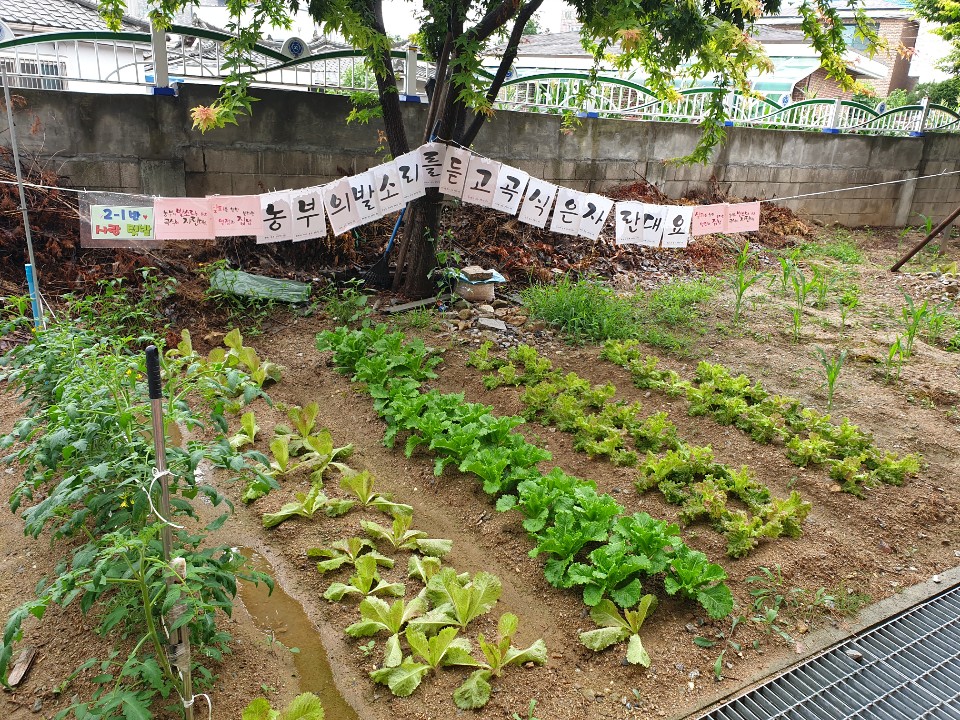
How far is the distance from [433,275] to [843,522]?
169 inches

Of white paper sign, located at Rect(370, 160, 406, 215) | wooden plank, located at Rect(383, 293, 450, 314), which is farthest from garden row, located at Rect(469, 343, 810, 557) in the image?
white paper sign, located at Rect(370, 160, 406, 215)

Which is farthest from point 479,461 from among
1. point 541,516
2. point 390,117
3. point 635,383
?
point 390,117

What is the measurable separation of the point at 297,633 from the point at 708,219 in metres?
4.68

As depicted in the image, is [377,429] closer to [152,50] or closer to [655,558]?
[655,558]

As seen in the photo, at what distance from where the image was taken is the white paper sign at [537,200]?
5.73 meters

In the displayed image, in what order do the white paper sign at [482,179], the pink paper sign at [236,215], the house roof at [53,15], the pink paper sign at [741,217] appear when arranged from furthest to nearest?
the house roof at [53,15]
the pink paper sign at [741,217]
the white paper sign at [482,179]
the pink paper sign at [236,215]

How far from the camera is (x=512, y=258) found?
7809 millimetres

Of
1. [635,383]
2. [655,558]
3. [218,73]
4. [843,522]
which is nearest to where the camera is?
[655,558]

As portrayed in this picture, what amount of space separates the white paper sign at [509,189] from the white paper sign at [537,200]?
7 centimetres

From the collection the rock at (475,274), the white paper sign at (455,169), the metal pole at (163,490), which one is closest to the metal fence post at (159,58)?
the white paper sign at (455,169)

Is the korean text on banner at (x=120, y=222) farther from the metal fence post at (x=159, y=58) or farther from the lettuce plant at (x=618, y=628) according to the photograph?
the lettuce plant at (x=618, y=628)

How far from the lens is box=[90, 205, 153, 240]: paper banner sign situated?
4609mm

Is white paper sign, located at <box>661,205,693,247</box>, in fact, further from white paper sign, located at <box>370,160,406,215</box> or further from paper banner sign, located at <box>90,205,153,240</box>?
paper banner sign, located at <box>90,205,153,240</box>

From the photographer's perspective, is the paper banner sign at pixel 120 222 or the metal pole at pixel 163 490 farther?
the paper banner sign at pixel 120 222
